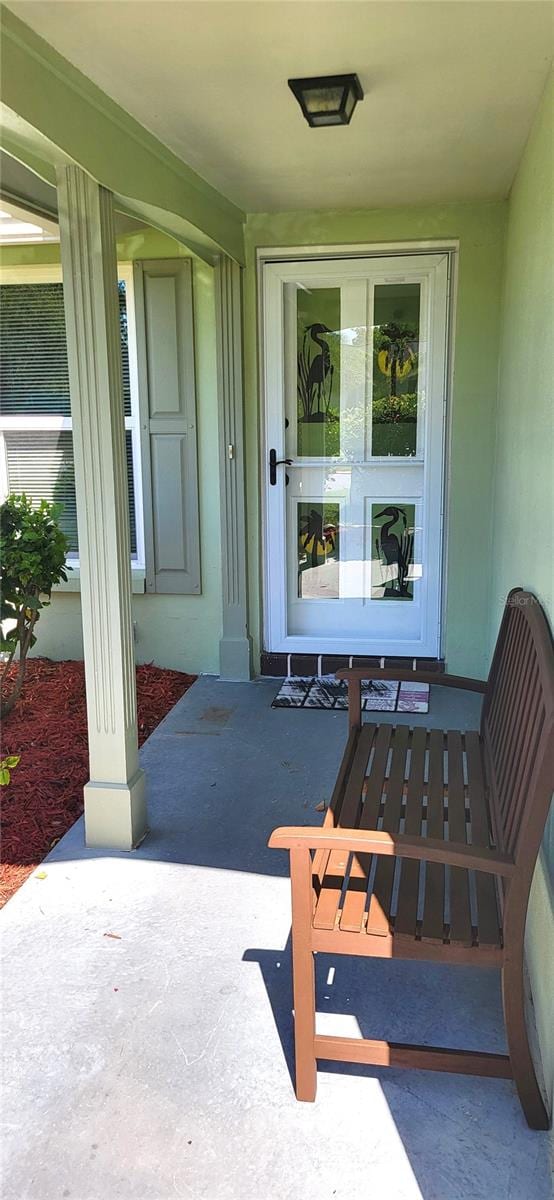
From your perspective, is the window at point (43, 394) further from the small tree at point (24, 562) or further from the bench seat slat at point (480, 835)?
the bench seat slat at point (480, 835)

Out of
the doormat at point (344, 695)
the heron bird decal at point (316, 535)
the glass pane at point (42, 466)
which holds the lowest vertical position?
the doormat at point (344, 695)

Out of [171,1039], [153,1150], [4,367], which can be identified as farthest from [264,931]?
[4,367]

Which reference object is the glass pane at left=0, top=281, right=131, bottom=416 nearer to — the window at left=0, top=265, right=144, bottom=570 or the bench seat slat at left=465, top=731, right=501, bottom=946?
the window at left=0, top=265, right=144, bottom=570

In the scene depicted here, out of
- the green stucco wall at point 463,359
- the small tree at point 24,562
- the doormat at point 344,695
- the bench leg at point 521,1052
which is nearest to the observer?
the bench leg at point 521,1052

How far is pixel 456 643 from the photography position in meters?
4.54

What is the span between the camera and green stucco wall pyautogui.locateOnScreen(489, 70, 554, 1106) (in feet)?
6.37

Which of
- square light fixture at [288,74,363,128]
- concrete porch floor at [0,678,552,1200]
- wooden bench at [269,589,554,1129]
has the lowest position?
concrete porch floor at [0,678,552,1200]

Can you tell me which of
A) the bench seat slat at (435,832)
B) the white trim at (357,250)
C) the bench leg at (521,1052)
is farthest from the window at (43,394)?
the bench leg at (521,1052)

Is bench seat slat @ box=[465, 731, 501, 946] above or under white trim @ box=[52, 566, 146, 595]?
under

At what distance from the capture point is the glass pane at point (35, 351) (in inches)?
189

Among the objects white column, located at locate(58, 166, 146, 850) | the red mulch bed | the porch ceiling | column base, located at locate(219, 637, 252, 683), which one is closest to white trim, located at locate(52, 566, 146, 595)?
the red mulch bed

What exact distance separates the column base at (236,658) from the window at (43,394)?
0.70m

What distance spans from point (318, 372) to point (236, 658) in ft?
5.35

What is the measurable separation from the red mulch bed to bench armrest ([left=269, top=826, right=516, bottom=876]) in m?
1.34
